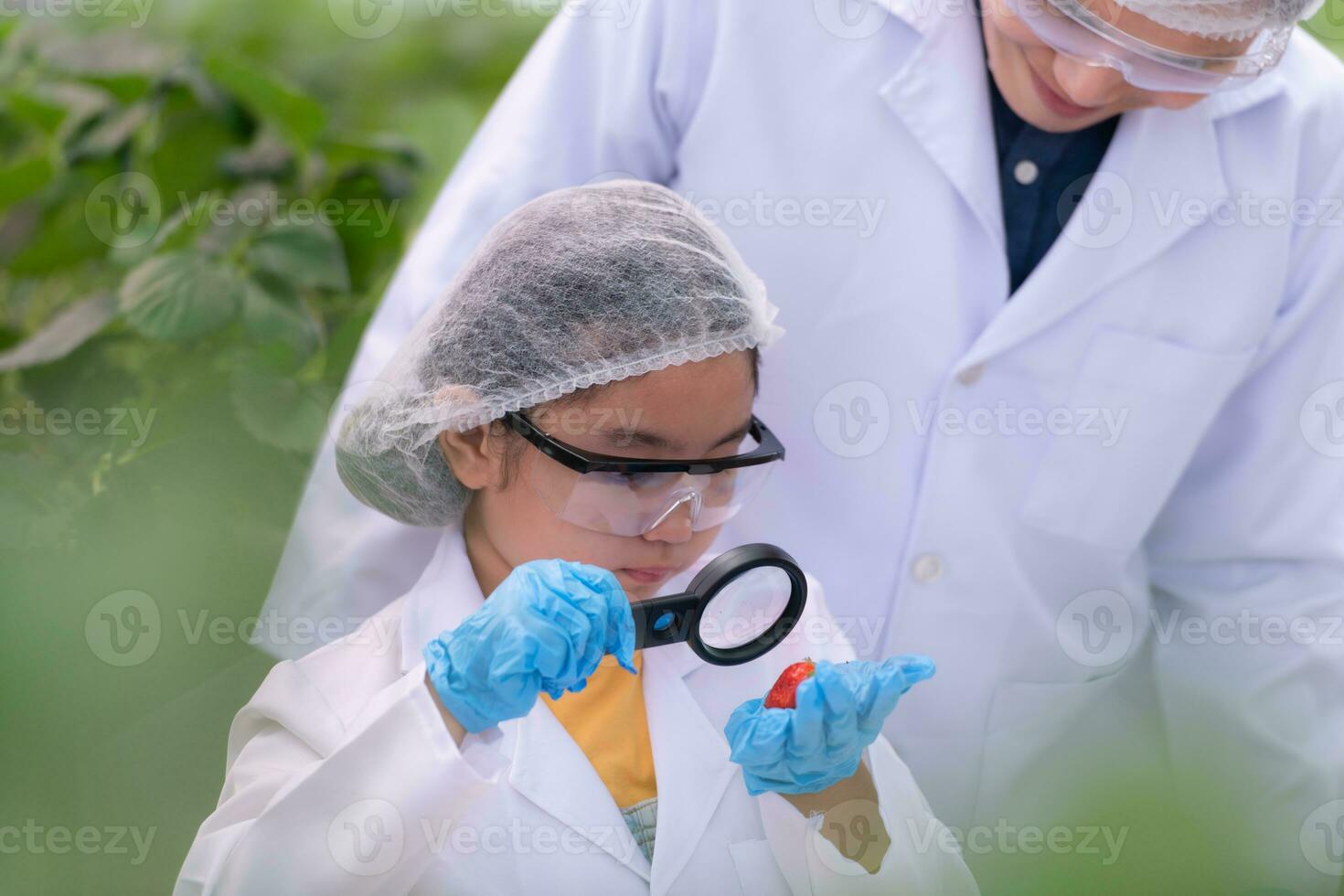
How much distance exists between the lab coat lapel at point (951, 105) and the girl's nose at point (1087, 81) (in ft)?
0.63

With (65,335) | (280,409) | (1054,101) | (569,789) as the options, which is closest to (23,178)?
(65,335)

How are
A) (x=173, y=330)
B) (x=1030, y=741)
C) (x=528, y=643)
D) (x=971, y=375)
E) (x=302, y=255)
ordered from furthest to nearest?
(x=302, y=255), (x=173, y=330), (x=1030, y=741), (x=971, y=375), (x=528, y=643)

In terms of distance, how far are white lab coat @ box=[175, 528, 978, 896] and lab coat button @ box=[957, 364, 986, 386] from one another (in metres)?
0.44

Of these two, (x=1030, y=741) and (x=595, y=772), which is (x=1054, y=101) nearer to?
(x=1030, y=741)

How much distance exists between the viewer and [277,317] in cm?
224

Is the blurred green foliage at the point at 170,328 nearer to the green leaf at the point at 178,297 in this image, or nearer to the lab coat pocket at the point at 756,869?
the green leaf at the point at 178,297

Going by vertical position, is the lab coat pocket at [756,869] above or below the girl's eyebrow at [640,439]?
below

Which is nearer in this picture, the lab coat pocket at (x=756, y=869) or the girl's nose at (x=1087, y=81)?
the lab coat pocket at (x=756, y=869)

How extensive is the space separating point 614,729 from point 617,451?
0.35 m

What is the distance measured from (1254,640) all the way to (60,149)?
102 inches

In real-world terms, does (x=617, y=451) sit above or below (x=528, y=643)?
above

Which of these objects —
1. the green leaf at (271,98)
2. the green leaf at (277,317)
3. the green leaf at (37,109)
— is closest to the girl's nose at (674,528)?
the green leaf at (277,317)

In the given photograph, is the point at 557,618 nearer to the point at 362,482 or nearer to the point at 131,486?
the point at 362,482

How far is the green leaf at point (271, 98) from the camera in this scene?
8.53 feet
